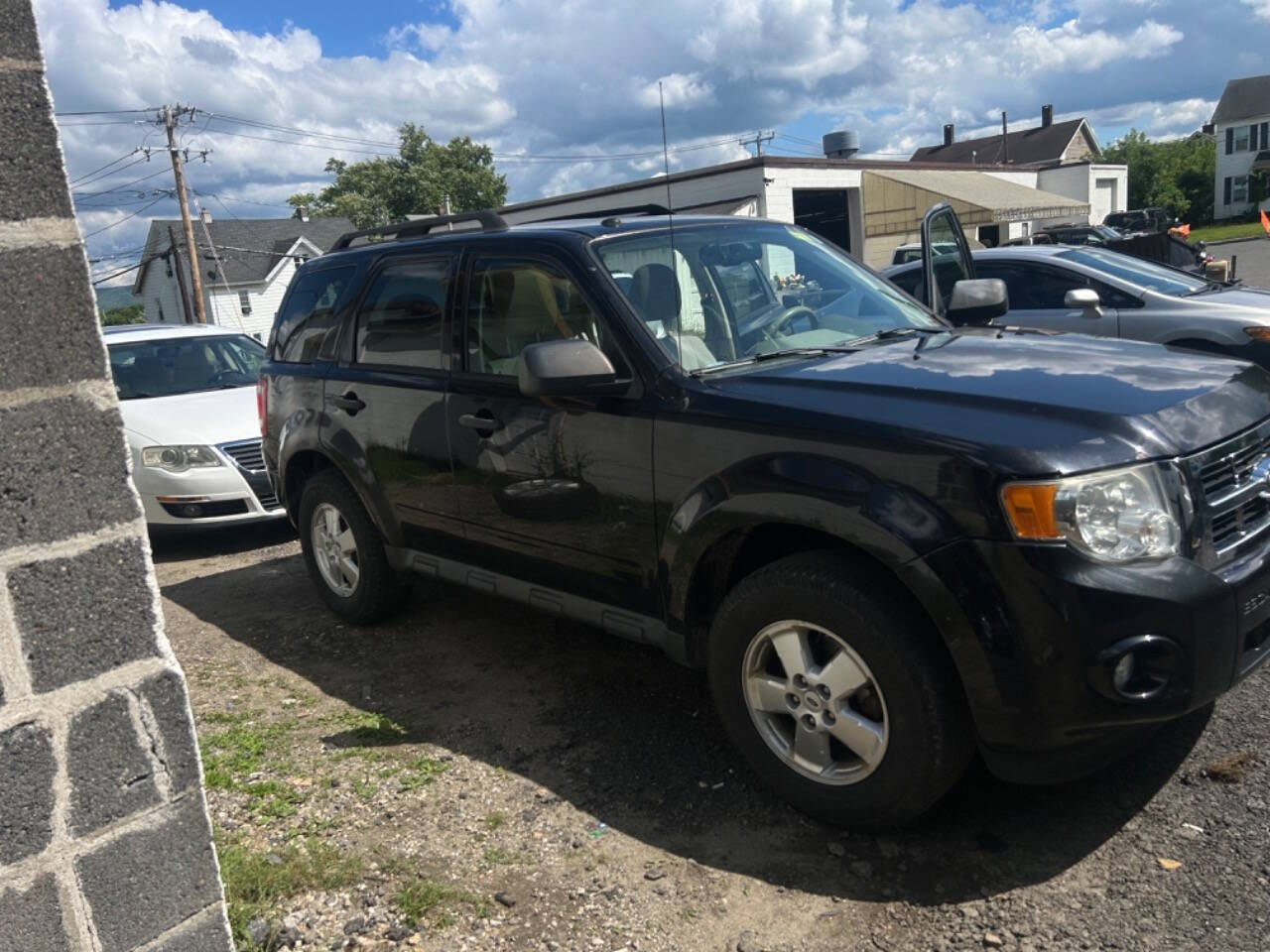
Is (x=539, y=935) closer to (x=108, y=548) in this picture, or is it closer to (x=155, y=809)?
(x=155, y=809)

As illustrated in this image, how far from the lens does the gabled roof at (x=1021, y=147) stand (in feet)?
226

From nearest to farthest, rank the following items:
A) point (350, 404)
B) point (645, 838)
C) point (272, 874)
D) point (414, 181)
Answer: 1. point (272, 874)
2. point (645, 838)
3. point (350, 404)
4. point (414, 181)

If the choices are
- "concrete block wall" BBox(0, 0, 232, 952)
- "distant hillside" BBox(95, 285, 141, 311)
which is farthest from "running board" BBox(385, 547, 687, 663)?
"distant hillside" BBox(95, 285, 141, 311)

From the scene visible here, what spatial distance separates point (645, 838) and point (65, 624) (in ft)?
6.30

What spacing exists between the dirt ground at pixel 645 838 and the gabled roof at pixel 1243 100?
251 ft

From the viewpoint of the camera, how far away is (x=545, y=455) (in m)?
3.94

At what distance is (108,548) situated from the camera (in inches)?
79.9

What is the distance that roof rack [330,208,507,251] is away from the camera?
465 cm

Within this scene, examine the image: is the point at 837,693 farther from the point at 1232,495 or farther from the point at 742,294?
the point at 742,294

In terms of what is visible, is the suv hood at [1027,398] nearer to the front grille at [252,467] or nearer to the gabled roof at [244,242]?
the front grille at [252,467]

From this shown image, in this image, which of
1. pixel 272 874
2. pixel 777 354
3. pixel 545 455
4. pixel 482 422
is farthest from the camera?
pixel 482 422

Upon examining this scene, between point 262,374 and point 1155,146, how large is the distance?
78.0 m

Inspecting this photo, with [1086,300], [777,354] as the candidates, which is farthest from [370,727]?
[1086,300]

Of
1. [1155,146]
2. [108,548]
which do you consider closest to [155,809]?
[108,548]
